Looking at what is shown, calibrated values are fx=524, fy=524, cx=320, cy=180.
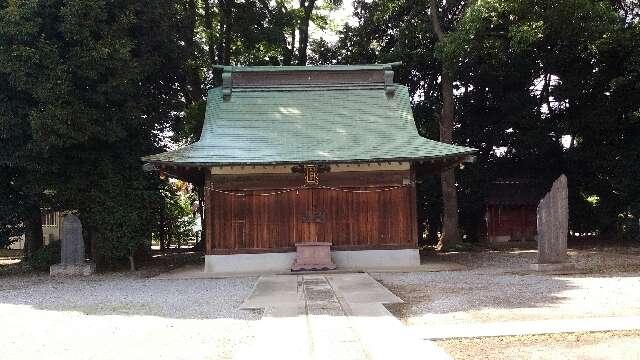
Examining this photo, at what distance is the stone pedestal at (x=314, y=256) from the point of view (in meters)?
14.3

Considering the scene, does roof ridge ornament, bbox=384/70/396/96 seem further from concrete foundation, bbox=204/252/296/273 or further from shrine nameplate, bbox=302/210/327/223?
concrete foundation, bbox=204/252/296/273

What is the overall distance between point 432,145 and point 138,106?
9369mm

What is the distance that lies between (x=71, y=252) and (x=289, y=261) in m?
6.61

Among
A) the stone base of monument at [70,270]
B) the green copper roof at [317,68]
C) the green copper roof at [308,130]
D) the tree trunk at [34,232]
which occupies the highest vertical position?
the green copper roof at [317,68]

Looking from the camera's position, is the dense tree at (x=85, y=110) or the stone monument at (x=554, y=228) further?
the dense tree at (x=85, y=110)

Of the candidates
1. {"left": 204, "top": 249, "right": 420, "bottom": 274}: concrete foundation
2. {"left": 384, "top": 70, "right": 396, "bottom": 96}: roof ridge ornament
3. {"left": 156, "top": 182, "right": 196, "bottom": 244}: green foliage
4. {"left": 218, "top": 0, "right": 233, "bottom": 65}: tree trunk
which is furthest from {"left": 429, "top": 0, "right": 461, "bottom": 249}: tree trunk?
{"left": 156, "top": 182, "right": 196, "bottom": 244}: green foliage

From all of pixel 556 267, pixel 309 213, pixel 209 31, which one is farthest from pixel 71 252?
pixel 209 31

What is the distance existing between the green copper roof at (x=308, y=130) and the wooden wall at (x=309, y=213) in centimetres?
82

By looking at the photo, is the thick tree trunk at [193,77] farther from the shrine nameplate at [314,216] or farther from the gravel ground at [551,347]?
the gravel ground at [551,347]

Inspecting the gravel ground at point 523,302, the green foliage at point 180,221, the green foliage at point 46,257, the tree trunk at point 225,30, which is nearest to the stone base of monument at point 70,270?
the green foliage at point 46,257

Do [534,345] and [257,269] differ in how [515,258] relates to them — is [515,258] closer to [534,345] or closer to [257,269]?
[257,269]

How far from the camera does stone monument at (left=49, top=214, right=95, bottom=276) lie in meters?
15.5

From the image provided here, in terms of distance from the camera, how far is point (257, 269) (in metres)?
14.8

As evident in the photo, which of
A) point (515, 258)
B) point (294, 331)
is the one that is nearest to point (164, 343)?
point (294, 331)
